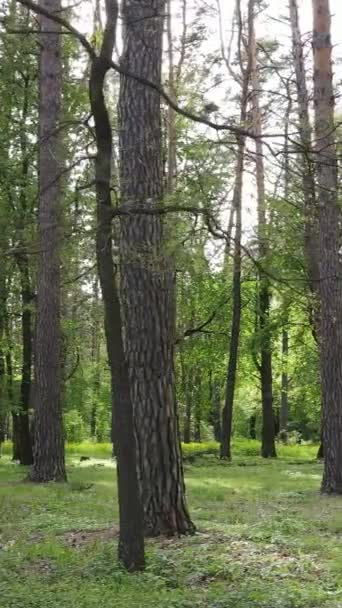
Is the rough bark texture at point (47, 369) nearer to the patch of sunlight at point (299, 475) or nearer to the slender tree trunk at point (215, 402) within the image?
the patch of sunlight at point (299, 475)

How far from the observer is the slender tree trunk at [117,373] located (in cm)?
587

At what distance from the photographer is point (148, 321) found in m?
7.11

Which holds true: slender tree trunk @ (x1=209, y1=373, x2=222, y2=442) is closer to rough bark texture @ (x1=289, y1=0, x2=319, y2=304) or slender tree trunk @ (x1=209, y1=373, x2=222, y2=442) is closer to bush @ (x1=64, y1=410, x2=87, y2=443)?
bush @ (x1=64, y1=410, x2=87, y2=443)

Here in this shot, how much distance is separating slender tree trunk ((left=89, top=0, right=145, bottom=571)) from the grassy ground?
0.34 m

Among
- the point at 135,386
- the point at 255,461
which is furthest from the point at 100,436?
the point at 135,386

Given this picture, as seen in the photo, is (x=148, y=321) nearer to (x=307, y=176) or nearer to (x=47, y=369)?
(x=307, y=176)

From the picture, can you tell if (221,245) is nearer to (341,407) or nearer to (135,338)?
(135,338)

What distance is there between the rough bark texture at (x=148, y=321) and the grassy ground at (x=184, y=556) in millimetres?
520

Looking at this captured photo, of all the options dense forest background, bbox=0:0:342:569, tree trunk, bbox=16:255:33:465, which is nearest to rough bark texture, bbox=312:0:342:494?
dense forest background, bbox=0:0:342:569

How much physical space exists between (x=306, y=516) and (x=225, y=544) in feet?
9.00

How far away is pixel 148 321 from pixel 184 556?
2.29 meters

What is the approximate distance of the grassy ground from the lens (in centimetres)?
520

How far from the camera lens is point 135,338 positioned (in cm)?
711

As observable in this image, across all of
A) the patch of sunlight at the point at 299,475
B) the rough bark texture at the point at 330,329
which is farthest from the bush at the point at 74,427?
the rough bark texture at the point at 330,329
